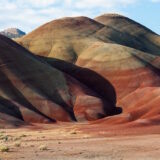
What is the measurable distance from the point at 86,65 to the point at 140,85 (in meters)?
19.9

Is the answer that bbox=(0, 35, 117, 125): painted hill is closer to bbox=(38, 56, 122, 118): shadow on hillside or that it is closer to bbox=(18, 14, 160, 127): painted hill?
bbox=(38, 56, 122, 118): shadow on hillside

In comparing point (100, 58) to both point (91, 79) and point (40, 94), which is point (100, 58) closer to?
point (91, 79)

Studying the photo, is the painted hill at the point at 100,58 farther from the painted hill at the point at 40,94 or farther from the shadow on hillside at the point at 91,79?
the painted hill at the point at 40,94

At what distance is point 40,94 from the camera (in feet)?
394

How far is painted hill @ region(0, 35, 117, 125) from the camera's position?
11369cm

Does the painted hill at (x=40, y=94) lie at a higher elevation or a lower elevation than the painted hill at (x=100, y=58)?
higher

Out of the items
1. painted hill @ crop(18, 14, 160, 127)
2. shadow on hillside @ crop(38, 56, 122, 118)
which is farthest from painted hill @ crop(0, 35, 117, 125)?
painted hill @ crop(18, 14, 160, 127)

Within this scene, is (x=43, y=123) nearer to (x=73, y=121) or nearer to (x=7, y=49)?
(x=73, y=121)

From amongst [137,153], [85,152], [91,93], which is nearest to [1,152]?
[85,152]

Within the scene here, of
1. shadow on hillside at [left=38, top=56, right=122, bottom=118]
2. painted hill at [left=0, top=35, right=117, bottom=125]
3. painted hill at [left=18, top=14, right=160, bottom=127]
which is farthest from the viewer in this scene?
shadow on hillside at [left=38, top=56, right=122, bottom=118]

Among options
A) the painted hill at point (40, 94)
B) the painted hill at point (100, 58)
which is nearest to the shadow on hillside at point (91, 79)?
the painted hill at point (100, 58)

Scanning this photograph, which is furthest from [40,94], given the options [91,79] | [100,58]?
[100,58]

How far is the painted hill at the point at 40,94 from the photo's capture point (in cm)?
11369

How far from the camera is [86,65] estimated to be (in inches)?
5940
